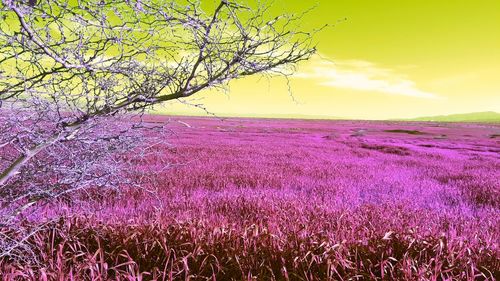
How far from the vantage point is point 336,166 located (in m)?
10.0

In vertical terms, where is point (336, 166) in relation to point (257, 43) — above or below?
below

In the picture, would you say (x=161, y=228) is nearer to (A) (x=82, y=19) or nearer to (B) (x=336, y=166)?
(A) (x=82, y=19)

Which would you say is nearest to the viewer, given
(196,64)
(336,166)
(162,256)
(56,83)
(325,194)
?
(196,64)

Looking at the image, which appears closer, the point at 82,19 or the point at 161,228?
the point at 82,19

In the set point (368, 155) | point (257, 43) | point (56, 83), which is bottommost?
point (368, 155)

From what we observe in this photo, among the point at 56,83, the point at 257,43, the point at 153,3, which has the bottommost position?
the point at 56,83

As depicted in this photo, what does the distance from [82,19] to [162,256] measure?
73.6 inches

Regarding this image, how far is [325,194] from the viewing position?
6332 millimetres

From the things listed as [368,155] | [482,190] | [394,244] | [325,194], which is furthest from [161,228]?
[368,155]

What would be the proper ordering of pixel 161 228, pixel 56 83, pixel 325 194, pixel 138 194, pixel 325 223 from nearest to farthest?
pixel 56 83, pixel 161 228, pixel 325 223, pixel 138 194, pixel 325 194

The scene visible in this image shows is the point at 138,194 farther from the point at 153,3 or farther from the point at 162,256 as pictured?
the point at 153,3

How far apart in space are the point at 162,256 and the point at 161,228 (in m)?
0.36

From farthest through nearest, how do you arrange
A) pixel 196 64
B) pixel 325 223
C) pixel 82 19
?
pixel 325 223 → pixel 196 64 → pixel 82 19

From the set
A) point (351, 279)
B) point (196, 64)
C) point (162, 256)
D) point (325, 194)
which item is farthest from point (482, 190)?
point (196, 64)
